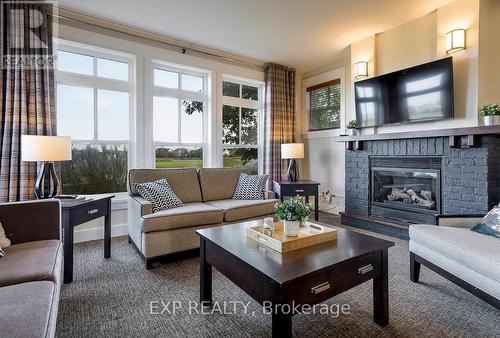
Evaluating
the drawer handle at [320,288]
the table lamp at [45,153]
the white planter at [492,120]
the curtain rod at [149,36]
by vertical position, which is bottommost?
the drawer handle at [320,288]

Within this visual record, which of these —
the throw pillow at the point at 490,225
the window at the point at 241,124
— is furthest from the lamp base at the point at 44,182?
the throw pillow at the point at 490,225

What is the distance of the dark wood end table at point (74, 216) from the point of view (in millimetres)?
2182

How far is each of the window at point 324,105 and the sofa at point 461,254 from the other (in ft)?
8.97

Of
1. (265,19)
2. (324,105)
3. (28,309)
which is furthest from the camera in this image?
(324,105)

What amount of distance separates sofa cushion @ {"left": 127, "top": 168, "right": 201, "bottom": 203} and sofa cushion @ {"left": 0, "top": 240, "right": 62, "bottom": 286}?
1.28 m

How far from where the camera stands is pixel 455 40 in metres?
2.83

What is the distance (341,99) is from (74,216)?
3.99 m

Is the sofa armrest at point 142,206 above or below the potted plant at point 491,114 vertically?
below

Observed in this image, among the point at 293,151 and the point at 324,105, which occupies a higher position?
the point at 324,105

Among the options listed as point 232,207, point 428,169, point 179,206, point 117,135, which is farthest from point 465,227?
point 117,135

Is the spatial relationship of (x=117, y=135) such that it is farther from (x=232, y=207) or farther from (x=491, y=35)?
(x=491, y=35)

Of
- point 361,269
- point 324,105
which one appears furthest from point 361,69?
point 361,269

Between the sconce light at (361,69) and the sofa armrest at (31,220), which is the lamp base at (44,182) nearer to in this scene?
the sofa armrest at (31,220)

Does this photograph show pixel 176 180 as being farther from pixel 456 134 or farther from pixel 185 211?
pixel 456 134
